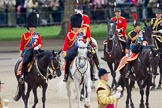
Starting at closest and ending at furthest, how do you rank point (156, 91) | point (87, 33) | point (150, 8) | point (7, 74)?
point (87, 33), point (156, 91), point (7, 74), point (150, 8)

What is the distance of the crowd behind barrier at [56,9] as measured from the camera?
52469 mm

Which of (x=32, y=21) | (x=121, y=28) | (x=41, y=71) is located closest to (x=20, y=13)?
(x=121, y=28)

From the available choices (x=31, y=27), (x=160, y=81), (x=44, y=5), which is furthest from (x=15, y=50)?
(x=31, y=27)

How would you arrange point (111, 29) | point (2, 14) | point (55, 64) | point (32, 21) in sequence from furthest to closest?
point (2, 14), point (111, 29), point (32, 21), point (55, 64)

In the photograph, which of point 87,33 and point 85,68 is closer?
point 85,68

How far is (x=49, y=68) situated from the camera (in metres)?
24.8

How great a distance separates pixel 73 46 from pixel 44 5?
28.2 meters

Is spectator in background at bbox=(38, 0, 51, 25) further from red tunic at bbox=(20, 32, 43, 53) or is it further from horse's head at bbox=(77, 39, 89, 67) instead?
horse's head at bbox=(77, 39, 89, 67)

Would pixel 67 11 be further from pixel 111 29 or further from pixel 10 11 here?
pixel 111 29

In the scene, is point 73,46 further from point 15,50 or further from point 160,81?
point 15,50

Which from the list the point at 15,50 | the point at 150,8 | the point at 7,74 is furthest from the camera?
the point at 150,8

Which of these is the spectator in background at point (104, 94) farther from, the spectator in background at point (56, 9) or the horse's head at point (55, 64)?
the spectator in background at point (56, 9)

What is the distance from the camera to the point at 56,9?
53.2 meters

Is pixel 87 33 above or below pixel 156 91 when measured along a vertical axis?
above
